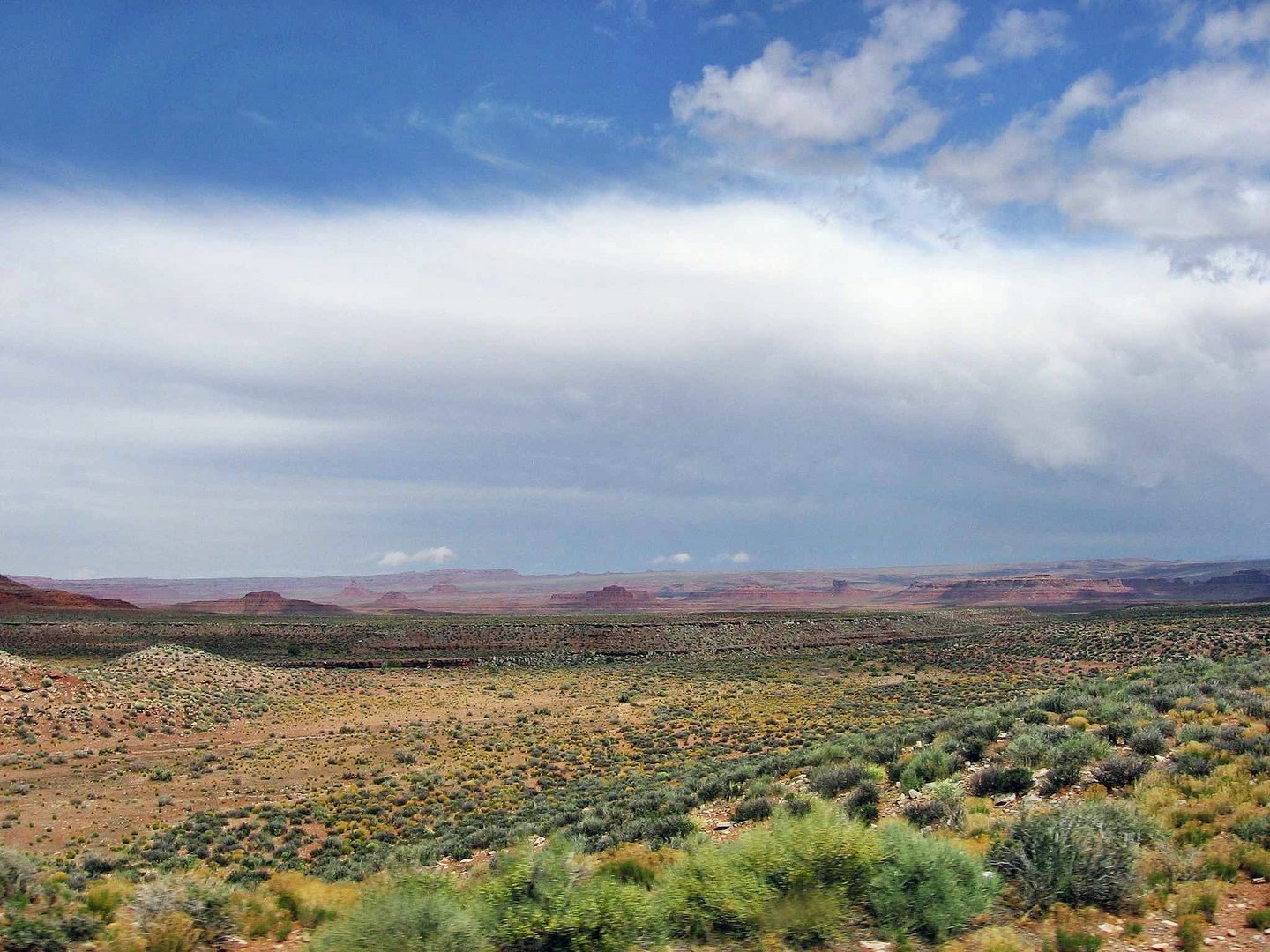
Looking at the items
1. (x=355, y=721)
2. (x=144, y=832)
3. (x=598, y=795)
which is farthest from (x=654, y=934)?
(x=355, y=721)

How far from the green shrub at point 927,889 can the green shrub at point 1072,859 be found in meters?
0.39

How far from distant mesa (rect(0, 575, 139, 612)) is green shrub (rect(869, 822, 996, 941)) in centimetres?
16756

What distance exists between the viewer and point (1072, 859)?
27.7ft

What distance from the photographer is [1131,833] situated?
9.20 metres

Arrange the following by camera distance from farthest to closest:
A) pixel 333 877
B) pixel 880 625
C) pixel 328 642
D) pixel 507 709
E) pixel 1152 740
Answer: pixel 880 625, pixel 328 642, pixel 507 709, pixel 333 877, pixel 1152 740

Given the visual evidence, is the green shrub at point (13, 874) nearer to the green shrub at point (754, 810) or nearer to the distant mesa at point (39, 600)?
the green shrub at point (754, 810)

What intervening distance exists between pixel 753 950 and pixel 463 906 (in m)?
2.81

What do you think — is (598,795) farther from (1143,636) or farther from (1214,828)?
(1143,636)

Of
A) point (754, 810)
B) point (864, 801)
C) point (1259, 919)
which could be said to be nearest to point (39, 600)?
point (754, 810)

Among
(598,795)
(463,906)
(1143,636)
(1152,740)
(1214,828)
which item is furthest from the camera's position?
(1143,636)

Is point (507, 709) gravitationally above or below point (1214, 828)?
below

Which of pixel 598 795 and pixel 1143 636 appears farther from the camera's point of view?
pixel 1143 636

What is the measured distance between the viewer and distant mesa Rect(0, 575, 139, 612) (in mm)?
146125

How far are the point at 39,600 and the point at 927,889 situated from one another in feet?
619
